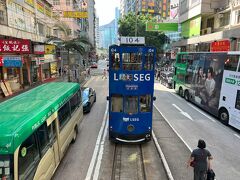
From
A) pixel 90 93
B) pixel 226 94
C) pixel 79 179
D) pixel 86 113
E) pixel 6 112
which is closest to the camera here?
pixel 6 112

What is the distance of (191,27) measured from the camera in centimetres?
3269

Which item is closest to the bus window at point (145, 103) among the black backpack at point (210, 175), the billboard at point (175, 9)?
the black backpack at point (210, 175)

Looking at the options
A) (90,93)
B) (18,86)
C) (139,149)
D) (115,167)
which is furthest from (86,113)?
(18,86)

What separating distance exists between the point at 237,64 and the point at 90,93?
33.3 feet

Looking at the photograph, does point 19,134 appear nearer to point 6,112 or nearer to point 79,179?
point 6,112

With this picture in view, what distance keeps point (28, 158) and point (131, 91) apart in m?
5.04

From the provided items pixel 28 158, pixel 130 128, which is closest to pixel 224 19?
pixel 130 128

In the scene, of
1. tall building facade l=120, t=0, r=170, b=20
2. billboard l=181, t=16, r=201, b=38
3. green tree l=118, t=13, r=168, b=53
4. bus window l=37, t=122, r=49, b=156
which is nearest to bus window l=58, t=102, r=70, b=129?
bus window l=37, t=122, r=49, b=156

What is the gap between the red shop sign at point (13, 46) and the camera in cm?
1588

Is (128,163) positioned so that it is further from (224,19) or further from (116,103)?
(224,19)

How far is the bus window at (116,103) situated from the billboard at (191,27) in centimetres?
2500

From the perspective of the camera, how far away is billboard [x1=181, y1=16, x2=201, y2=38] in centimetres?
3025

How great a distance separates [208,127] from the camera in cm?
→ 1253

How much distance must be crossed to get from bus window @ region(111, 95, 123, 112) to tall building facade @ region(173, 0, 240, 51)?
16651 millimetres
